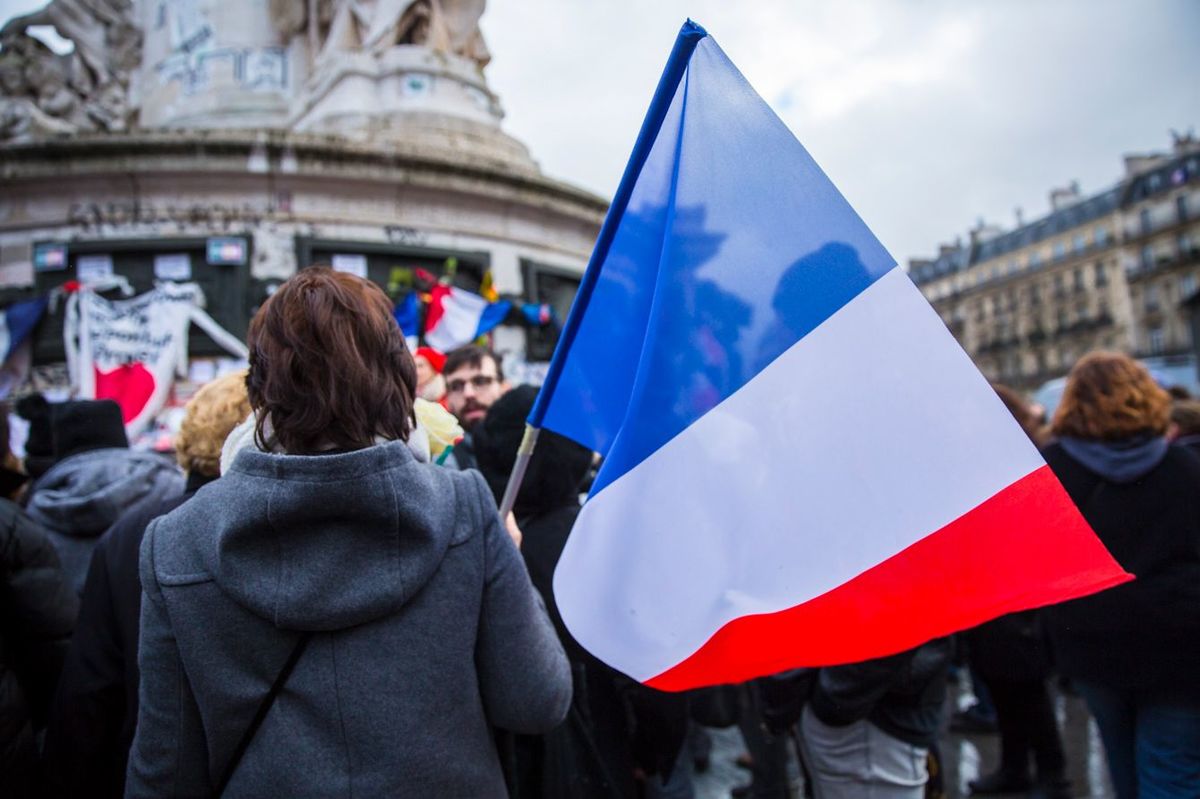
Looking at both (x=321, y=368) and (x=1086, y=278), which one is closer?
(x=321, y=368)

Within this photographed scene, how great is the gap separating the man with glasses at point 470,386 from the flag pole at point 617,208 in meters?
1.65

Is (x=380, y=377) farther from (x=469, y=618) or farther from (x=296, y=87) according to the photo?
(x=296, y=87)

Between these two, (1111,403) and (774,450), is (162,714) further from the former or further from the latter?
(1111,403)

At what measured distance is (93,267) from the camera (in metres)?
6.07

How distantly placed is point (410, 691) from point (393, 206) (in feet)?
20.3

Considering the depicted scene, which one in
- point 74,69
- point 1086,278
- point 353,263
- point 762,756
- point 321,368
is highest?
point 1086,278

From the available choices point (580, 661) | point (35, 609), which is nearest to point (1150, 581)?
point (580, 661)

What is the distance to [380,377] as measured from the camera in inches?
54.4

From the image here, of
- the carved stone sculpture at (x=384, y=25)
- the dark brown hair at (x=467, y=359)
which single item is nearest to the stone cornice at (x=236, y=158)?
the carved stone sculpture at (x=384, y=25)

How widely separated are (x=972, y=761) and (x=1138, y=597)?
2028 millimetres

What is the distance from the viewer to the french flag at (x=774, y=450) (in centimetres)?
158

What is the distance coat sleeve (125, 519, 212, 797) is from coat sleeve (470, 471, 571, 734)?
0.51 metres

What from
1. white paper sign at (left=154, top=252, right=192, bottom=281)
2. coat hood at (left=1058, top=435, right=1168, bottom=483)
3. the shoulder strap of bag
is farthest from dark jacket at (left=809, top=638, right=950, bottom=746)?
white paper sign at (left=154, top=252, right=192, bottom=281)

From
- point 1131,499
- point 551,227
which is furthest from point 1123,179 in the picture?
point 1131,499
